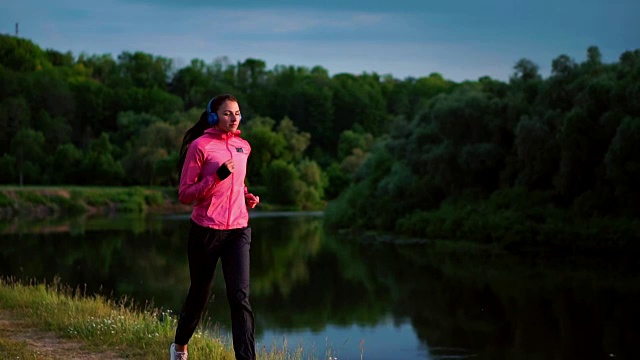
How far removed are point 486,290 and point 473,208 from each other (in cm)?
1020

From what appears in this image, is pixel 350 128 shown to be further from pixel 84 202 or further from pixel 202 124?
pixel 202 124

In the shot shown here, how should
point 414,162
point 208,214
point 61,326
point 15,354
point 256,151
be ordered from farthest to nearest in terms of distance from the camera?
point 256,151 < point 414,162 < point 61,326 < point 15,354 < point 208,214

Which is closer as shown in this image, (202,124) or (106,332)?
(202,124)

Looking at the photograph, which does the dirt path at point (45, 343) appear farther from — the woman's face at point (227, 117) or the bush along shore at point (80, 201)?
the bush along shore at point (80, 201)

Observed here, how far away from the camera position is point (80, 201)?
2362 inches

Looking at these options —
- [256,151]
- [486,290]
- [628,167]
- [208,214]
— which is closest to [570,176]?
[628,167]

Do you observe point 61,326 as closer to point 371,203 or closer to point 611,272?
point 611,272

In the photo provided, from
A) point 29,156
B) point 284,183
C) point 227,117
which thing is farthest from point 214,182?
point 29,156

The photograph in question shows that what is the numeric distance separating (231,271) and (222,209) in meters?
0.43

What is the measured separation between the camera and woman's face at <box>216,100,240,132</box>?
6.32 meters

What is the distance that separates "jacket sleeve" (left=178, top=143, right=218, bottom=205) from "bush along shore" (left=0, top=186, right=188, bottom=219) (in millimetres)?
49791

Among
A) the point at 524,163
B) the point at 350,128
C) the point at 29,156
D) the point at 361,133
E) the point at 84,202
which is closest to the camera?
the point at 524,163

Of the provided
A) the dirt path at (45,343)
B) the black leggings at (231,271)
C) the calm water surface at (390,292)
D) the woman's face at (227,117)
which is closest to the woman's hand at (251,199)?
the black leggings at (231,271)

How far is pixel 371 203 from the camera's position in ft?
129
